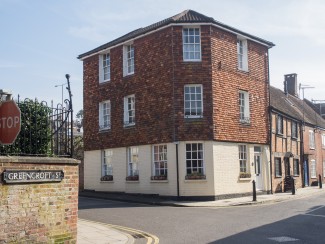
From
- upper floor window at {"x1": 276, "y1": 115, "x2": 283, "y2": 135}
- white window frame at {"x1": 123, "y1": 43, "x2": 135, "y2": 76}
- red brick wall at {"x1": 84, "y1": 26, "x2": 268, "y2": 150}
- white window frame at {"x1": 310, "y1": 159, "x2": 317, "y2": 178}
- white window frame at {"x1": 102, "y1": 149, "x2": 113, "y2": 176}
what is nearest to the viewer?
red brick wall at {"x1": 84, "y1": 26, "x2": 268, "y2": 150}

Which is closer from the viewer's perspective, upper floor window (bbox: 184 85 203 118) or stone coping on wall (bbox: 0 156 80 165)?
stone coping on wall (bbox: 0 156 80 165)

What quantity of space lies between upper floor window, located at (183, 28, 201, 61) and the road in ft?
31.1

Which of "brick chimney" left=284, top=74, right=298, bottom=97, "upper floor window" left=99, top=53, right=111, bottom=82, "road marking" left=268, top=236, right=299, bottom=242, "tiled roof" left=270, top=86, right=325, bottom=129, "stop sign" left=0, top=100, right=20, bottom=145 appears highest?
"brick chimney" left=284, top=74, right=298, bottom=97

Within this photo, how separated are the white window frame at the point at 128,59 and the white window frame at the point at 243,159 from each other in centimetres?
836

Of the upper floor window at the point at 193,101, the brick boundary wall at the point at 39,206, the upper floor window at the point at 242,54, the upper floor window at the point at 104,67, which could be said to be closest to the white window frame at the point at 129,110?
the upper floor window at the point at 104,67

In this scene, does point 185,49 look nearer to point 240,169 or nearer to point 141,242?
point 240,169

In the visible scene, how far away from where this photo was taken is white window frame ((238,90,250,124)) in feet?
79.3

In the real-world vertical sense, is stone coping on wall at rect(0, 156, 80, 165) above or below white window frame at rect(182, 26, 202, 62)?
below

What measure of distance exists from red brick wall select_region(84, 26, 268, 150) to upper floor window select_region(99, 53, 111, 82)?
0.70 m

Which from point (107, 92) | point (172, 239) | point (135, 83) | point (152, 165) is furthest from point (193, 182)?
point (172, 239)

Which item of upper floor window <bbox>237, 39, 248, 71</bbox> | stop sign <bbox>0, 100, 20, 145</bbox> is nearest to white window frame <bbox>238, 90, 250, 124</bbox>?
upper floor window <bbox>237, 39, 248, 71</bbox>

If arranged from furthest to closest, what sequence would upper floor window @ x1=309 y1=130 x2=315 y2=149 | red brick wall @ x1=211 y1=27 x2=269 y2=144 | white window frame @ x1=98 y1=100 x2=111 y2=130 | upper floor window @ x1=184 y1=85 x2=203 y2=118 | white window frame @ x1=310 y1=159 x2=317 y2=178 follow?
upper floor window @ x1=309 y1=130 x2=315 y2=149 → white window frame @ x1=310 y1=159 x2=317 y2=178 → white window frame @ x1=98 y1=100 x2=111 y2=130 → red brick wall @ x1=211 y1=27 x2=269 y2=144 → upper floor window @ x1=184 y1=85 x2=203 y2=118

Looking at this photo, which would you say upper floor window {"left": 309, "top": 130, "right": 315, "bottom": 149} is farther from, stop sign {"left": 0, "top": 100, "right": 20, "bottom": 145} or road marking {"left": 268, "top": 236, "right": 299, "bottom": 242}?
stop sign {"left": 0, "top": 100, "right": 20, "bottom": 145}

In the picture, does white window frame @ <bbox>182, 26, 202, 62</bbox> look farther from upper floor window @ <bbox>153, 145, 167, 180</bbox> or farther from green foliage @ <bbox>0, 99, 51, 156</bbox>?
green foliage @ <bbox>0, 99, 51, 156</bbox>
